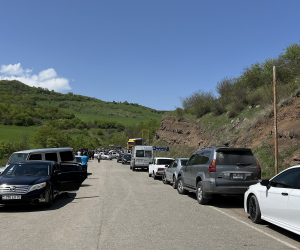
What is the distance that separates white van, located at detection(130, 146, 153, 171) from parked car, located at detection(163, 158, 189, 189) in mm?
13559

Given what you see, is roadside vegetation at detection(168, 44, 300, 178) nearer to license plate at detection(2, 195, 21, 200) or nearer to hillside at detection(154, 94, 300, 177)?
hillside at detection(154, 94, 300, 177)

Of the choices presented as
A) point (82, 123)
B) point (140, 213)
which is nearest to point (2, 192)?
point (140, 213)

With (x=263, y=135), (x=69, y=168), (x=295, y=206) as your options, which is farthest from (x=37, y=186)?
(x=263, y=135)

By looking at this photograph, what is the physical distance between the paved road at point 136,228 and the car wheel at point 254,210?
0.60 ft

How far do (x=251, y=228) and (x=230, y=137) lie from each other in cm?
2432

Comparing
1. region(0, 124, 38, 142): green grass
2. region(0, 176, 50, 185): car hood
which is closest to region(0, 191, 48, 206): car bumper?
region(0, 176, 50, 185): car hood

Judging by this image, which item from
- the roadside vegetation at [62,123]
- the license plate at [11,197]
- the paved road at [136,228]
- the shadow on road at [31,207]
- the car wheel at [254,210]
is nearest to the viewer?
the paved road at [136,228]

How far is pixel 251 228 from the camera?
294 inches

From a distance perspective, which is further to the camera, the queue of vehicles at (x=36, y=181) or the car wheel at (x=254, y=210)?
the queue of vehicles at (x=36, y=181)

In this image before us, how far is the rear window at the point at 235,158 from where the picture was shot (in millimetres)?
10688

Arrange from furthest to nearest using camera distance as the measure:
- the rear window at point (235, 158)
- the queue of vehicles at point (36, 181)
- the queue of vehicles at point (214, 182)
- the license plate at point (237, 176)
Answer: the rear window at point (235, 158)
the license plate at point (237, 176)
the queue of vehicles at point (36, 181)
the queue of vehicles at point (214, 182)

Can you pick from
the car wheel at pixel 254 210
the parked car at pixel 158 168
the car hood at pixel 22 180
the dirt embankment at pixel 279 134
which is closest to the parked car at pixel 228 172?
the car wheel at pixel 254 210

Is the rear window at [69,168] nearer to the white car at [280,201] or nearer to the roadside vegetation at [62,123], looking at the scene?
the white car at [280,201]

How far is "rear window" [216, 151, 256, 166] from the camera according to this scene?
10.7 m
